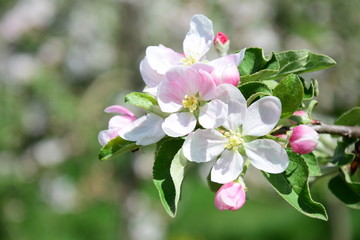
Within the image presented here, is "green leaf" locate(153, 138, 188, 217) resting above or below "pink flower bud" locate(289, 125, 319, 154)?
below

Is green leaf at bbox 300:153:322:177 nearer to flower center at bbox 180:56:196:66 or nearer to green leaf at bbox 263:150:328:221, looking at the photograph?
green leaf at bbox 263:150:328:221

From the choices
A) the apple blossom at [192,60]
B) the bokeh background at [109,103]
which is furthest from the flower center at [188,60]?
the bokeh background at [109,103]

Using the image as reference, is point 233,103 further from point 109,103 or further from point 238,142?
point 109,103

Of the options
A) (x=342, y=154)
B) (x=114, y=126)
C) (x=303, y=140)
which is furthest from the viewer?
(x=342, y=154)

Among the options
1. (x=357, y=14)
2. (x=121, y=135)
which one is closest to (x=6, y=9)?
(x=357, y=14)

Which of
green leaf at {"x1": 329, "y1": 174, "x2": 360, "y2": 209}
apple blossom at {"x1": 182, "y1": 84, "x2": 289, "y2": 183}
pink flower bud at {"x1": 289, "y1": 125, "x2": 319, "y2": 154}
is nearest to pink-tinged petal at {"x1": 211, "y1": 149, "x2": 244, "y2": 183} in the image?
apple blossom at {"x1": 182, "y1": 84, "x2": 289, "y2": 183}

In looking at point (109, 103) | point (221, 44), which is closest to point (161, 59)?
point (221, 44)

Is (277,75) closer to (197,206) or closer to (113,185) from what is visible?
(197,206)
